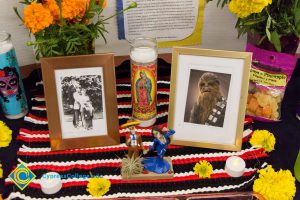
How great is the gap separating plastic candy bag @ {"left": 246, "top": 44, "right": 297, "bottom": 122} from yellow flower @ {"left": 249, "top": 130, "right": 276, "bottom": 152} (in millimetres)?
79

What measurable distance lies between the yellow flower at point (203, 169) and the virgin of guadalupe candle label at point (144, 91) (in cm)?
19

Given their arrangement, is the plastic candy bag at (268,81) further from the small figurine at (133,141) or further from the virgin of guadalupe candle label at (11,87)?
the virgin of guadalupe candle label at (11,87)

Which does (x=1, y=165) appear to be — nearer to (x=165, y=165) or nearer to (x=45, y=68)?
(x=45, y=68)

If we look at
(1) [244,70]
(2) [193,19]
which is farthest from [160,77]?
(1) [244,70]

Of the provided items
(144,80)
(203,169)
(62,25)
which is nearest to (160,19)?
(144,80)

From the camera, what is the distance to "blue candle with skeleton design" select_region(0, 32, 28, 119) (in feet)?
2.86

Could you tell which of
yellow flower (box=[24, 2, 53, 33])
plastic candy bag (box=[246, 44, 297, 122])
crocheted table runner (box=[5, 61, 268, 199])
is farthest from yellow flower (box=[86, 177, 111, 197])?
plastic candy bag (box=[246, 44, 297, 122])

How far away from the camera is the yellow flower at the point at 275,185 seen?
75 centimetres

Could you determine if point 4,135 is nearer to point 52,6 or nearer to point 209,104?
point 52,6

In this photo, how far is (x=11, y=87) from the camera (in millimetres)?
901

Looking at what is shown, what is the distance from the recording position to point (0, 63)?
0.87 m

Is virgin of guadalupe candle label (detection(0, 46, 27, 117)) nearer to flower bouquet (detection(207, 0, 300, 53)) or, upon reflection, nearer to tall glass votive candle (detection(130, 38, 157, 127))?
tall glass votive candle (detection(130, 38, 157, 127))

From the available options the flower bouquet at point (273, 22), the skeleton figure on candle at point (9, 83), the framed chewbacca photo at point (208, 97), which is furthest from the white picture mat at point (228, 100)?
the skeleton figure on candle at point (9, 83)

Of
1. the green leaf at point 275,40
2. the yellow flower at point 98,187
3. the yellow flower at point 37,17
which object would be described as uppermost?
the yellow flower at point 37,17
